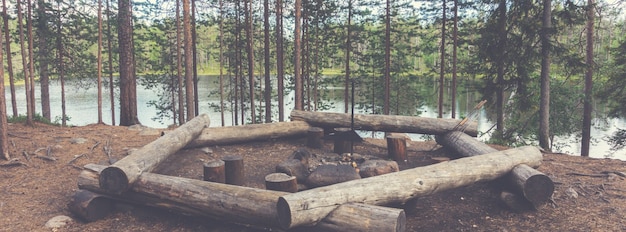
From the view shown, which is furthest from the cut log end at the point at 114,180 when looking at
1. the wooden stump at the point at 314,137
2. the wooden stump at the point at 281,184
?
the wooden stump at the point at 314,137

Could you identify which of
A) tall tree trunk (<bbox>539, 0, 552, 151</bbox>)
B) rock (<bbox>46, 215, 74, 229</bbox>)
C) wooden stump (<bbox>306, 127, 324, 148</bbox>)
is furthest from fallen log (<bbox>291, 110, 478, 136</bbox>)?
rock (<bbox>46, 215, 74, 229</bbox>)

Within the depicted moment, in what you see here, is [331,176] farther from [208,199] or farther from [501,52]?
[501,52]

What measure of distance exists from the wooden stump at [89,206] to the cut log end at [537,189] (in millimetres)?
7027

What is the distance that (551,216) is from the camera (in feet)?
19.6

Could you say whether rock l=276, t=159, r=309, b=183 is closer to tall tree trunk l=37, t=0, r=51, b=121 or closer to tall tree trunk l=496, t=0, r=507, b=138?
tall tree trunk l=496, t=0, r=507, b=138

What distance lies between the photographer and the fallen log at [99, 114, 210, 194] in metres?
5.93

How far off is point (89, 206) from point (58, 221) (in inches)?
20.3

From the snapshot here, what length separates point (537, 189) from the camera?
6.03 metres

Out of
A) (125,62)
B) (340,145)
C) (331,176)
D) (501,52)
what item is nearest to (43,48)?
(125,62)

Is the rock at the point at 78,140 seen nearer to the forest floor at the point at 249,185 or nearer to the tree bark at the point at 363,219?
the forest floor at the point at 249,185

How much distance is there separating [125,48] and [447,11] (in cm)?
1489

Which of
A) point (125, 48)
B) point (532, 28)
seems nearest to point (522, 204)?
point (532, 28)

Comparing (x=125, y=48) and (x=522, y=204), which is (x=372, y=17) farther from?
(x=522, y=204)

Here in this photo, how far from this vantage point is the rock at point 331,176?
675cm
